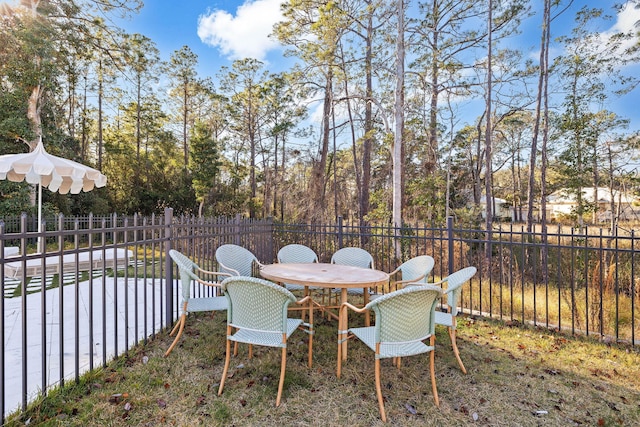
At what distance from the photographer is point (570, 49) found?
11797mm

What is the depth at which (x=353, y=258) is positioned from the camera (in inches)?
184

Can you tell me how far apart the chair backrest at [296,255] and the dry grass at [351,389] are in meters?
1.33

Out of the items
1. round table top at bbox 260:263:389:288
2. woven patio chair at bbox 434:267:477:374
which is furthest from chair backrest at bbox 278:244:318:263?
woven patio chair at bbox 434:267:477:374

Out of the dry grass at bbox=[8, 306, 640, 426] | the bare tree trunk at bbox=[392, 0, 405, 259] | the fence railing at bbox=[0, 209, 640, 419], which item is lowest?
the dry grass at bbox=[8, 306, 640, 426]

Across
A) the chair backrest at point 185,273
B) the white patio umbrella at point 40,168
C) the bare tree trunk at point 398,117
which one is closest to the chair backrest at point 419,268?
the chair backrest at point 185,273

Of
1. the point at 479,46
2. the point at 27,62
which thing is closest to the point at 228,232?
the point at 27,62

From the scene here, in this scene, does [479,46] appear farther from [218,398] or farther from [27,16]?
[27,16]

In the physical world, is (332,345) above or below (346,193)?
below

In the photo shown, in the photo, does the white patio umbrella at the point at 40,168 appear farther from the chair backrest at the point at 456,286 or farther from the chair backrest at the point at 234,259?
the chair backrest at the point at 456,286

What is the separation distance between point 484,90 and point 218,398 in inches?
528

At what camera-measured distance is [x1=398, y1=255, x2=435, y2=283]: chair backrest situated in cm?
362

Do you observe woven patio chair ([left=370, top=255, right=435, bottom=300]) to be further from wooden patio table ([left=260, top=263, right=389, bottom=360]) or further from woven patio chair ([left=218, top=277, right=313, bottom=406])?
woven patio chair ([left=218, top=277, right=313, bottom=406])

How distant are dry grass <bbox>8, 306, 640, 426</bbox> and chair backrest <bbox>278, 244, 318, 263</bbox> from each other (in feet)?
4.37

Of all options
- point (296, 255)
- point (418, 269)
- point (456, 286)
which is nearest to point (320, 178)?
point (296, 255)
